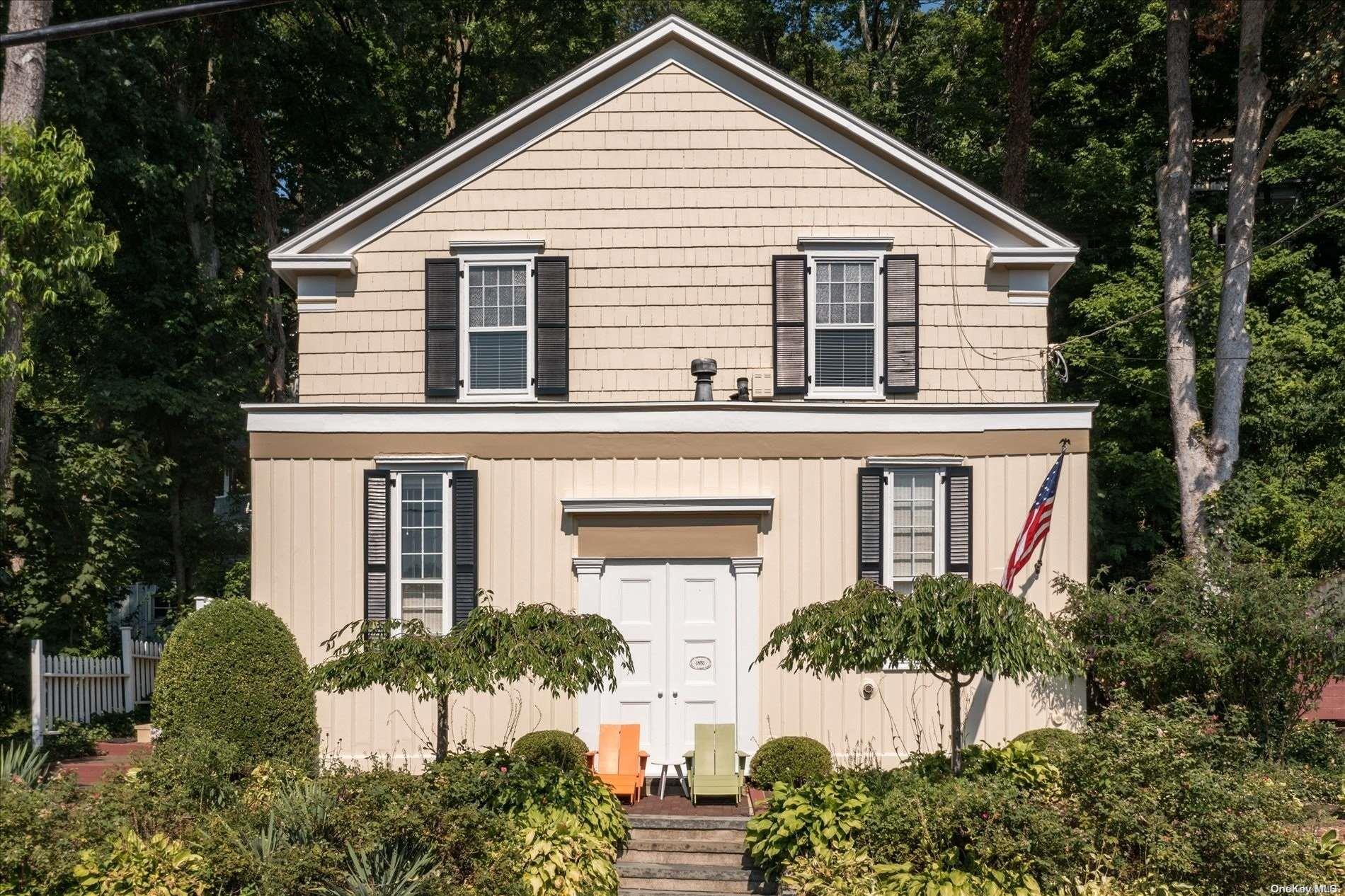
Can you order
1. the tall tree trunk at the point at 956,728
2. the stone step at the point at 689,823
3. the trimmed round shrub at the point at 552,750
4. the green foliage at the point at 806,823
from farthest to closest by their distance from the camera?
the trimmed round shrub at the point at 552,750 < the stone step at the point at 689,823 < the tall tree trunk at the point at 956,728 < the green foliage at the point at 806,823

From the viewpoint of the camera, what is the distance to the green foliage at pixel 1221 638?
1287 centimetres

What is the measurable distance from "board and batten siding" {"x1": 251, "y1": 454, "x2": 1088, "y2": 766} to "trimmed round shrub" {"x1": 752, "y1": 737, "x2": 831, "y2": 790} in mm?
794

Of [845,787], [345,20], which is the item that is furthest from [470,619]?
[345,20]

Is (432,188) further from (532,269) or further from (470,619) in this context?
(470,619)

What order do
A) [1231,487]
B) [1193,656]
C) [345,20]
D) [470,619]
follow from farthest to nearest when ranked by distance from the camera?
[345,20] < [1231,487] < [1193,656] < [470,619]

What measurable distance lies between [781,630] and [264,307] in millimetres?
18489

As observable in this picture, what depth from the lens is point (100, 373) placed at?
21.7 meters

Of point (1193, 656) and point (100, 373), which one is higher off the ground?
point (100, 373)

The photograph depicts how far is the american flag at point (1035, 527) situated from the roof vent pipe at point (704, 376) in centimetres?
416

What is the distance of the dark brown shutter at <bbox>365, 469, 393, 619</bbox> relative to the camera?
13.9 metres

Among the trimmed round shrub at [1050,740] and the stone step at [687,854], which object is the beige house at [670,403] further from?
the stone step at [687,854]

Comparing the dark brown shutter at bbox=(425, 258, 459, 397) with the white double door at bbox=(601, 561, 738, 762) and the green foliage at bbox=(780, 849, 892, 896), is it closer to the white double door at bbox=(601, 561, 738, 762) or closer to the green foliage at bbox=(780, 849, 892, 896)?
the white double door at bbox=(601, 561, 738, 762)

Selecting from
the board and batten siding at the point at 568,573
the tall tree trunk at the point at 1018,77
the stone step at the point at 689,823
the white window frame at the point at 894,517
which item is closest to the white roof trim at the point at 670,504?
the board and batten siding at the point at 568,573

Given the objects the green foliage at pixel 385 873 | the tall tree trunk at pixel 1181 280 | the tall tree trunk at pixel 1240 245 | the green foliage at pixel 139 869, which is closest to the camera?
the green foliage at pixel 139 869
